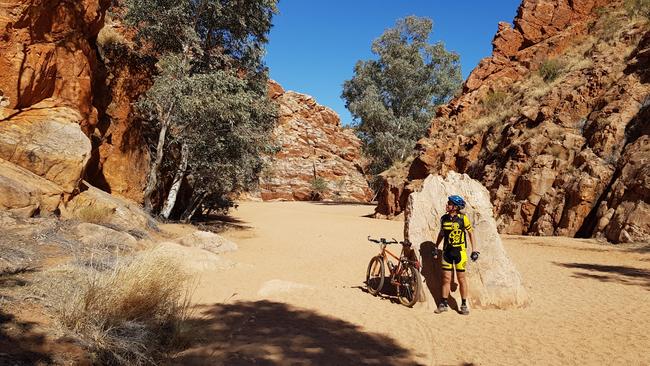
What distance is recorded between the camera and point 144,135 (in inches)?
648

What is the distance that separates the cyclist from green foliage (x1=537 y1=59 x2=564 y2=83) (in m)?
19.2

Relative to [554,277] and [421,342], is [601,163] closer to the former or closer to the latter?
[554,277]

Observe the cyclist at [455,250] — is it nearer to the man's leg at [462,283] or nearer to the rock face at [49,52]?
the man's leg at [462,283]

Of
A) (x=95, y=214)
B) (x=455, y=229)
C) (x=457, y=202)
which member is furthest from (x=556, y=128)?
(x=95, y=214)

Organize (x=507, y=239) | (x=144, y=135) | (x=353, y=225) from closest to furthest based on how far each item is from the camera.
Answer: (x=507, y=239) < (x=144, y=135) < (x=353, y=225)

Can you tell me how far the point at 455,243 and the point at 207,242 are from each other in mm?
7731

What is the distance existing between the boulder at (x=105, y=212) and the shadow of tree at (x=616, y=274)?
1122cm

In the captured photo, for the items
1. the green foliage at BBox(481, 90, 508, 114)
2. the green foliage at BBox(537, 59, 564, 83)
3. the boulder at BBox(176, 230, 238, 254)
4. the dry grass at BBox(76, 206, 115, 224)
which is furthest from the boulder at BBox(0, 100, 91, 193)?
the green foliage at BBox(537, 59, 564, 83)

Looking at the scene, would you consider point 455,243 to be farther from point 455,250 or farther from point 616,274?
point 616,274

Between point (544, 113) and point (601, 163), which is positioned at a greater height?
point (544, 113)

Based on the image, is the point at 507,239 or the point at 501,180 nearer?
the point at 507,239

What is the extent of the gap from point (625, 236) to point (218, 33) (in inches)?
655

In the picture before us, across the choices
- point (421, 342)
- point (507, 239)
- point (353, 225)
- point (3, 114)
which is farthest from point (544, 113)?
point (3, 114)

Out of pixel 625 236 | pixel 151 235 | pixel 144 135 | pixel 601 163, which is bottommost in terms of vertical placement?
pixel 151 235
